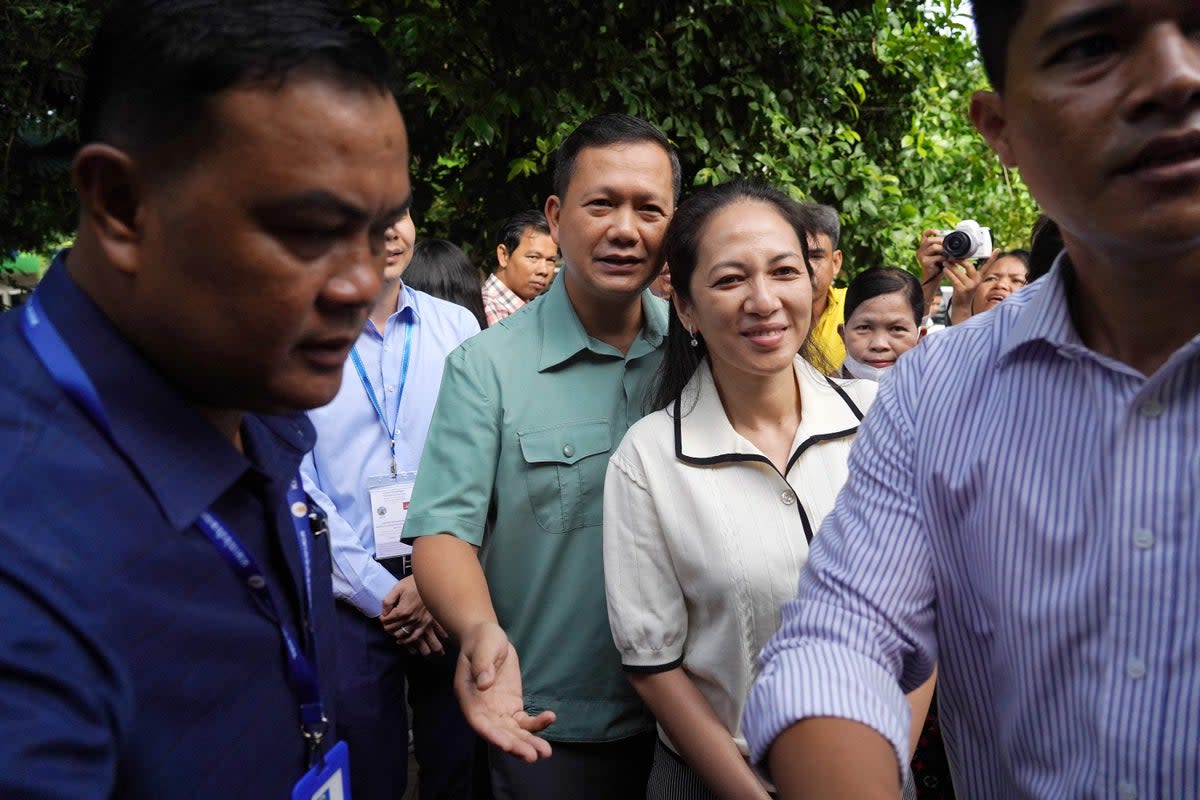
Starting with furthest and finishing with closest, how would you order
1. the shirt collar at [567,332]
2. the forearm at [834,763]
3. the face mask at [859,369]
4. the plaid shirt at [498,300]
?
1. the plaid shirt at [498,300]
2. the face mask at [859,369]
3. the shirt collar at [567,332]
4. the forearm at [834,763]

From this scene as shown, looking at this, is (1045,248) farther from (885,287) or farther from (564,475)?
(885,287)

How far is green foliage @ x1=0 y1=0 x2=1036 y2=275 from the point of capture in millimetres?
5090

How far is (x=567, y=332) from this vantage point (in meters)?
2.49

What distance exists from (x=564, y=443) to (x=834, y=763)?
4.44ft

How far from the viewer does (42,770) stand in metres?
0.82

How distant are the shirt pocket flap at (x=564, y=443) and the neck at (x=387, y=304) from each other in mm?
942

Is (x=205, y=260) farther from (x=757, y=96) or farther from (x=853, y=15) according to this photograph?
(x=853, y=15)

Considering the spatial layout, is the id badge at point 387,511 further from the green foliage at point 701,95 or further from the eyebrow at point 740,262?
the green foliage at point 701,95

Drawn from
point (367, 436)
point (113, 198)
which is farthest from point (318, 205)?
point (367, 436)

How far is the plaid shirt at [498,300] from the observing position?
6047 mm

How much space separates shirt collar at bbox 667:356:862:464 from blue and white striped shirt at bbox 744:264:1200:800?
0.77 meters

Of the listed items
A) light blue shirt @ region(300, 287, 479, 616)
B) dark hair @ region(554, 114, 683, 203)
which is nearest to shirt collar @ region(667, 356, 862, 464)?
dark hair @ region(554, 114, 683, 203)

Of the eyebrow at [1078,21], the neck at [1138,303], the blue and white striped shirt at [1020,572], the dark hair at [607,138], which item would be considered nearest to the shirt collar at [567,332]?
the dark hair at [607,138]

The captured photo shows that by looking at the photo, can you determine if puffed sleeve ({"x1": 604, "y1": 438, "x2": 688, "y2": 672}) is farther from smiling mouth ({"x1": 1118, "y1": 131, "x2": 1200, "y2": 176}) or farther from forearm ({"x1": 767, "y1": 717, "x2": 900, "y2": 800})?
smiling mouth ({"x1": 1118, "y1": 131, "x2": 1200, "y2": 176})
